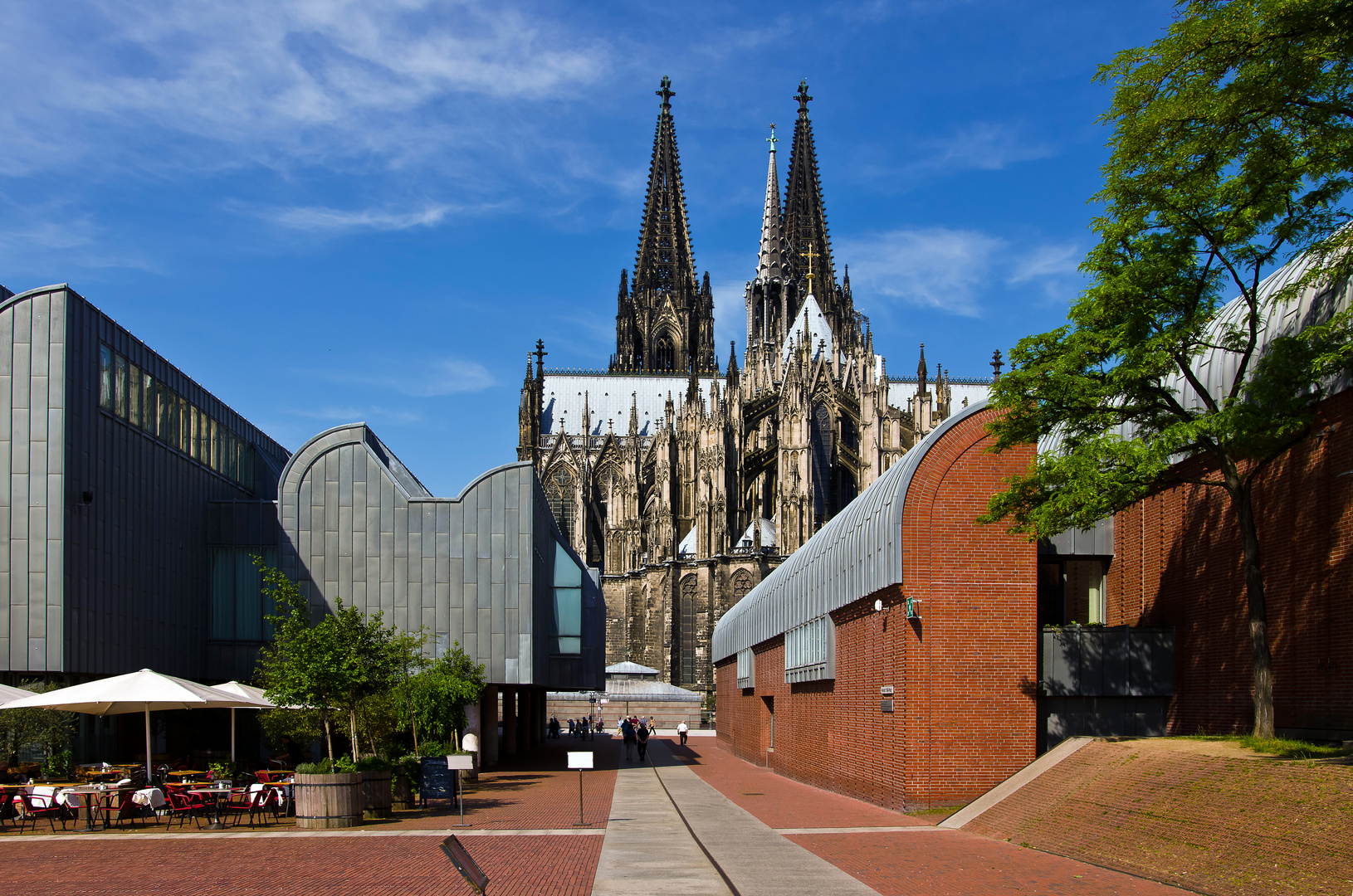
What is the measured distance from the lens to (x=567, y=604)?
1505 inches

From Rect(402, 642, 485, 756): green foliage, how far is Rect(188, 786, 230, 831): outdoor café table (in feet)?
22.7

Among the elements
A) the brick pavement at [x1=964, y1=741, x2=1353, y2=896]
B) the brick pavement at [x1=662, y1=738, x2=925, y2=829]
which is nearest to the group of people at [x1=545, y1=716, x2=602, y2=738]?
the brick pavement at [x1=662, y1=738, x2=925, y2=829]

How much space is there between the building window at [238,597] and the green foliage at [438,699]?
22.1 feet

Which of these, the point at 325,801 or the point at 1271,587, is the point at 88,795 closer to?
the point at 325,801

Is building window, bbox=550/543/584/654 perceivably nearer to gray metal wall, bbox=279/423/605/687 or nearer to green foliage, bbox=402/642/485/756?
gray metal wall, bbox=279/423/605/687

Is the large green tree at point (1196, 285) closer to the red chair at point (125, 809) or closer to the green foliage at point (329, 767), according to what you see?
the green foliage at point (329, 767)

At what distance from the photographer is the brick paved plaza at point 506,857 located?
13.8 meters

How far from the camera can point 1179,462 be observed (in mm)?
22812

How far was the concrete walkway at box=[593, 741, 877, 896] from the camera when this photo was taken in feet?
45.0

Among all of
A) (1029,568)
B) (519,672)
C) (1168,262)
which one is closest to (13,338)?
(519,672)

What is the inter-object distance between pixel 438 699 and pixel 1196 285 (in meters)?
18.0

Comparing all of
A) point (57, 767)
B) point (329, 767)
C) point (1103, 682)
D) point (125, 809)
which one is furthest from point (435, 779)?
point (1103, 682)

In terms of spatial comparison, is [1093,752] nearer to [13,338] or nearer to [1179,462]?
[1179,462]

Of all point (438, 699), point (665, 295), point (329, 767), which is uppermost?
point (665, 295)
